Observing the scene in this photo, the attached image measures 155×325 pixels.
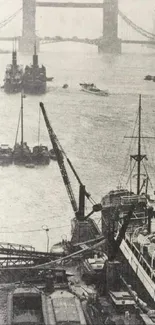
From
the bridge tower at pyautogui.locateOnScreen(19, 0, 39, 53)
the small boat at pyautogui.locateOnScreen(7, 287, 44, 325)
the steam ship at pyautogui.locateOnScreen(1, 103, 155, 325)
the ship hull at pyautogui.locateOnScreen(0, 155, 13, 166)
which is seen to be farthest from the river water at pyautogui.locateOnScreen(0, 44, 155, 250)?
the bridge tower at pyautogui.locateOnScreen(19, 0, 39, 53)

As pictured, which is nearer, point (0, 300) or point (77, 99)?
point (0, 300)

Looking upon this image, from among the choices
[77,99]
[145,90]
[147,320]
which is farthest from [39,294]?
[145,90]

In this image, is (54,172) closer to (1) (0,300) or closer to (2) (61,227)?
(2) (61,227)

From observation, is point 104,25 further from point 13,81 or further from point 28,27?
point 13,81

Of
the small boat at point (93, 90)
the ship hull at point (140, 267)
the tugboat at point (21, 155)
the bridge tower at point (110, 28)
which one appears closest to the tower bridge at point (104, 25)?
the bridge tower at point (110, 28)

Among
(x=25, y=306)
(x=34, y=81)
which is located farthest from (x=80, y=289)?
(x=34, y=81)
